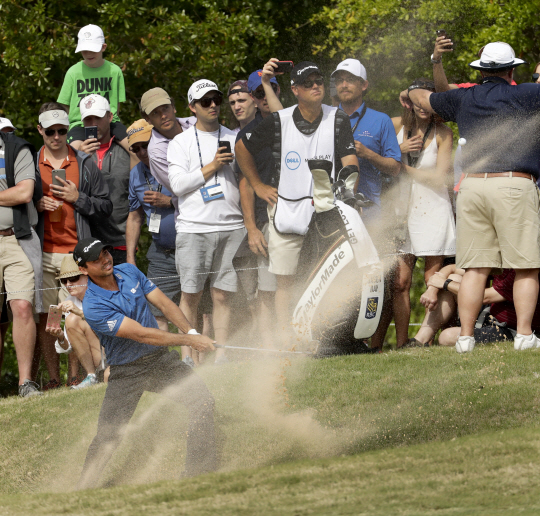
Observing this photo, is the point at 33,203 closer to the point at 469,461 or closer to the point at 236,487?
the point at 236,487

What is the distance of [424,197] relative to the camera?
307 inches

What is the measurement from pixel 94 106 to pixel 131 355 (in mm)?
3273

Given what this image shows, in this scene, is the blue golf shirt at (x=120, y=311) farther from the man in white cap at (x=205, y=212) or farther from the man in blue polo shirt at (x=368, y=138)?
the man in blue polo shirt at (x=368, y=138)

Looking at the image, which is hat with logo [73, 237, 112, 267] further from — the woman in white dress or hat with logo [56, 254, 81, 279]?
the woman in white dress

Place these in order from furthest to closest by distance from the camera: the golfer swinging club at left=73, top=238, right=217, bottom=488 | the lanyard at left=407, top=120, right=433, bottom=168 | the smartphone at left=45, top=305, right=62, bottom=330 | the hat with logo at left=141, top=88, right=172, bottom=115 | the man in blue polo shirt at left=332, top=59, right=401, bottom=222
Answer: the hat with logo at left=141, top=88, right=172, bottom=115 < the smartphone at left=45, top=305, right=62, bottom=330 < the lanyard at left=407, top=120, right=433, bottom=168 < the man in blue polo shirt at left=332, top=59, right=401, bottom=222 < the golfer swinging club at left=73, top=238, right=217, bottom=488

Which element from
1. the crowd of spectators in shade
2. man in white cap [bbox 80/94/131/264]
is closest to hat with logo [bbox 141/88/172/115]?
the crowd of spectators in shade

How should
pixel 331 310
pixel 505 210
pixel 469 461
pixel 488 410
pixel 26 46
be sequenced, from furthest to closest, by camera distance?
pixel 26 46, pixel 331 310, pixel 505 210, pixel 488 410, pixel 469 461

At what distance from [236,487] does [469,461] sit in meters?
1.41

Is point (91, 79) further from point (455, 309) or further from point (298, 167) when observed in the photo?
point (455, 309)

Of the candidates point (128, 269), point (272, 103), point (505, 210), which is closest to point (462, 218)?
point (505, 210)

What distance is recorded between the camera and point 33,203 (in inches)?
323

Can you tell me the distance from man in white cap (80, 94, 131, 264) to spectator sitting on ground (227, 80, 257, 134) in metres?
1.28

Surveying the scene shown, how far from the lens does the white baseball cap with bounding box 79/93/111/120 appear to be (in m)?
8.73

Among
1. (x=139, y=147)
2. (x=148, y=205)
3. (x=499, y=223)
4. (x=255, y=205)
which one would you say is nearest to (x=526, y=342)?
(x=499, y=223)
